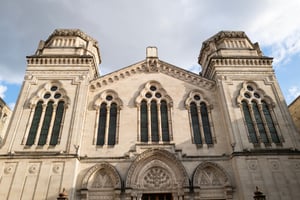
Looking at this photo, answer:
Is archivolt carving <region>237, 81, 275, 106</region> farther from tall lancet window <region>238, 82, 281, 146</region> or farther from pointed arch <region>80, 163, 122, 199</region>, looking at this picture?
pointed arch <region>80, 163, 122, 199</region>

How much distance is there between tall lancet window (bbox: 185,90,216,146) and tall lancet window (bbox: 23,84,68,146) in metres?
9.85

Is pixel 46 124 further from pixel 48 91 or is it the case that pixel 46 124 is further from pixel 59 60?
pixel 59 60

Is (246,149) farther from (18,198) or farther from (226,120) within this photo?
(18,198)

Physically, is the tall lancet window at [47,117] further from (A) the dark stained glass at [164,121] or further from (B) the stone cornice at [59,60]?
(A) the dark stained glass at [164,121]

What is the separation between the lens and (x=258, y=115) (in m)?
18.7

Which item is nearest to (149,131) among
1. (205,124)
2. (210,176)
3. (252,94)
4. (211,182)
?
(205,124)

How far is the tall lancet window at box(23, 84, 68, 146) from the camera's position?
55.7 feet

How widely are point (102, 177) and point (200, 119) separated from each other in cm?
842

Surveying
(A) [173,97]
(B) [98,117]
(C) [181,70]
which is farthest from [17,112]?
(C) [181,70]

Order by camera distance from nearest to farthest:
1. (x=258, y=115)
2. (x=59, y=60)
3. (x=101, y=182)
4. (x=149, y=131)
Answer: (x=101, y=182), (x=149, y=131), (x=258, y=115), (x=59, y=60)

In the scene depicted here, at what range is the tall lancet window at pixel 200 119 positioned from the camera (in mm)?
17794

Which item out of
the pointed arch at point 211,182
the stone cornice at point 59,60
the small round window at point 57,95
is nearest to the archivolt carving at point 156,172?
the pointed arch at point 211,182

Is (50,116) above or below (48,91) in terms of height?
below

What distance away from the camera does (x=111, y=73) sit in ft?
68.0
